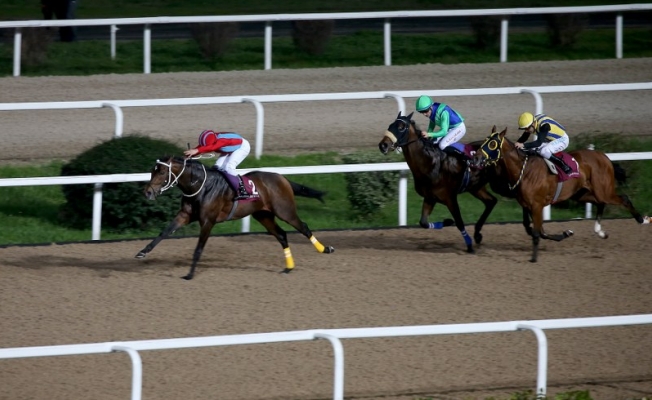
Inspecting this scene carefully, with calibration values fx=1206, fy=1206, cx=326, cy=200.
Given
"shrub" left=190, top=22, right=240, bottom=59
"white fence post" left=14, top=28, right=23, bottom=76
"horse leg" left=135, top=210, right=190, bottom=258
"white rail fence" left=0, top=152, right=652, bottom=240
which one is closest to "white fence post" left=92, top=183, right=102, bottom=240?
"white rail fence" left=0, top=152, right=652, bottom=240

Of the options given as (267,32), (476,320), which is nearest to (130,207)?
(476,320)

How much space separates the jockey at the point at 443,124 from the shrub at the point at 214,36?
6.82m

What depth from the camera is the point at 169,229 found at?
989 cm

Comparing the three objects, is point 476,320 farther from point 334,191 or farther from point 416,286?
point 334,191

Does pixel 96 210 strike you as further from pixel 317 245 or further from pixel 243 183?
pixel 317 245

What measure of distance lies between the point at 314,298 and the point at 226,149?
5.32 ft

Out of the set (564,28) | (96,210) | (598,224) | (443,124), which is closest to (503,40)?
(564,28)

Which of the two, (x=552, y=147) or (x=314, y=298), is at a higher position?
(x=552, y=147)

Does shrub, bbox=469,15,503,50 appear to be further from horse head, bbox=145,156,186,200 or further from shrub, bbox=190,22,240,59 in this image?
horse head, bbox=145,156,186,200

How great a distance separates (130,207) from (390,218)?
8.80 ft

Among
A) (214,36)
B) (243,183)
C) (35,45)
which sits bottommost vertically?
(243,183)

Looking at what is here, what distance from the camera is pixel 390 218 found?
1239 centimetres

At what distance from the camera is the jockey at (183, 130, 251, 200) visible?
10.1 meters

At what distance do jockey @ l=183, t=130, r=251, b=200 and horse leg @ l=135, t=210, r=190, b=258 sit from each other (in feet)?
1.51
